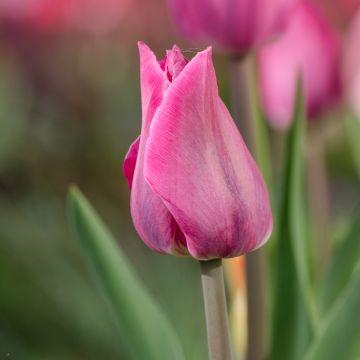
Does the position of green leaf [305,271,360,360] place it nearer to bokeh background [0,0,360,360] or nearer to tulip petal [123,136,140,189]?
tulip petal [123,136,140,189]

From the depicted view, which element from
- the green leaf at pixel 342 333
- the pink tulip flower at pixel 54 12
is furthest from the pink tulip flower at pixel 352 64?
the pink tulip flower at pixel 54 12

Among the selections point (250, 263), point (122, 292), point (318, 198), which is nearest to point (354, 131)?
point (318, 198)

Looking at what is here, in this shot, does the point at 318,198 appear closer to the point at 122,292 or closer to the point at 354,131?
the point at 354,131

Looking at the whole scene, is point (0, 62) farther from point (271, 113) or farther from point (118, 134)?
point (271, 113)

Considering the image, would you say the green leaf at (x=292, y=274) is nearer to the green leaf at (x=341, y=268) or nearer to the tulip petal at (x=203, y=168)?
the green leaf at (x=341, y=268)

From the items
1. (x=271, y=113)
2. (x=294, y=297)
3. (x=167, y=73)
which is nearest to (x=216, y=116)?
(x=167, y=73)

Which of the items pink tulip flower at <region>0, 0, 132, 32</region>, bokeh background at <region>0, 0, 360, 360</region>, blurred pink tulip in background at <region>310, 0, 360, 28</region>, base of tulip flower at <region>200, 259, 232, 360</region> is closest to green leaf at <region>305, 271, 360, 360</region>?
Answer: base of tulip flower at <region>200, 259, 232, 360</region>
